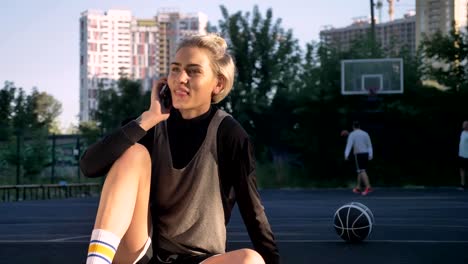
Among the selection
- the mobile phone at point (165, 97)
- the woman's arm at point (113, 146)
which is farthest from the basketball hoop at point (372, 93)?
the woman's arm at point (113, 146)

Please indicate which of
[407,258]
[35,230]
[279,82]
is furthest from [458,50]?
[407,258]

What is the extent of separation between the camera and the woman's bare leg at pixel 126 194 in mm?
4215

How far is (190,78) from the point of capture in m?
4.38

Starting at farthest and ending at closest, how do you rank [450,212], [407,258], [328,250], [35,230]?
[450,212]
[35,230]
[328,250]
[407,258]

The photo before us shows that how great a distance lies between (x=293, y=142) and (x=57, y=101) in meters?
64.3

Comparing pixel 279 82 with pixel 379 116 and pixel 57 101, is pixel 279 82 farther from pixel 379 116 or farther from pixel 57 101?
pixel 57 101

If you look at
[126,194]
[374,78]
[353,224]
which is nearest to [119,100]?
[374,78]

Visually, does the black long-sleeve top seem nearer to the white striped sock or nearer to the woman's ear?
the woman's ear

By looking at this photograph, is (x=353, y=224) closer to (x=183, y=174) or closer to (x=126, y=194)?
(x=183, y=174)

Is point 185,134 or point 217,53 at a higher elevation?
point 217,53

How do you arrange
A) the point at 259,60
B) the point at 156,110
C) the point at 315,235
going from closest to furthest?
the point at 156,110
the point at 315,235
the point at 259,60

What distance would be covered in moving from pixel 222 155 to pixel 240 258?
469mm

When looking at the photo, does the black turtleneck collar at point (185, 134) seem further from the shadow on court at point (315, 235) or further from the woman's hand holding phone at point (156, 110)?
the shadow on court at point (315, 235)

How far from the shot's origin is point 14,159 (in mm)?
32906
